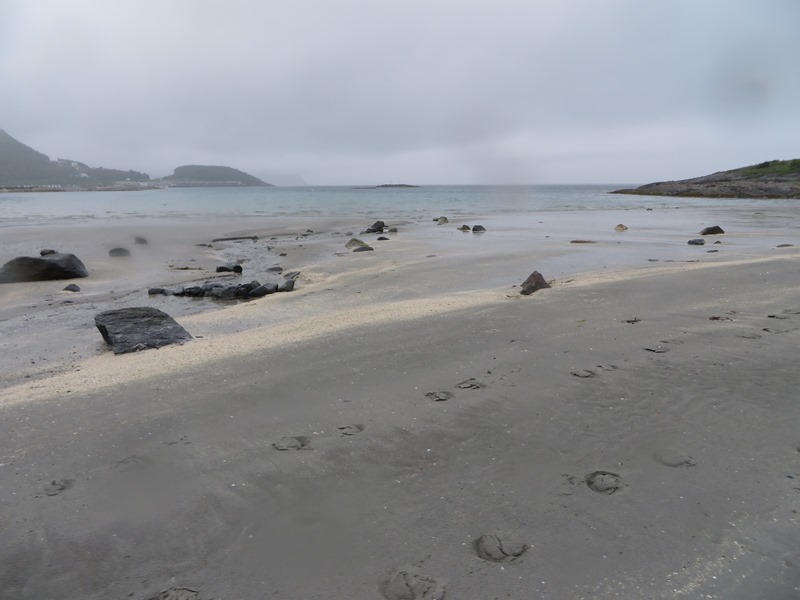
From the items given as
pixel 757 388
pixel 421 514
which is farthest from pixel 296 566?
pixel 757 388

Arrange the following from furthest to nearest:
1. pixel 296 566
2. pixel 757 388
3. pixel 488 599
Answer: pixel 757 388 < pixel 296 566 < pixel 488 599

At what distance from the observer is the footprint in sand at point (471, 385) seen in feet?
14.5

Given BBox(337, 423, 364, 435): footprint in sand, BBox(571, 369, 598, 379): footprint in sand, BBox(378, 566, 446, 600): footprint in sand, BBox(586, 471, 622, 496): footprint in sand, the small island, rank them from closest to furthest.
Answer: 1. BBox(378, 566, 446, 600): footprint in sand
2. BBox(586, 471, 622, 496): footprint in sand
3. BBox(337, 423, 364, 435): footprint in sand
4. BBox(571, 369, 598, 379): footprint in sand
5. the small island

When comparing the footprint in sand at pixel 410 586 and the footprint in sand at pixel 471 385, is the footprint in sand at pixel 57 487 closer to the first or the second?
the footprint in sand at pixel 410 586

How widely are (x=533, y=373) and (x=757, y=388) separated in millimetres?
1730

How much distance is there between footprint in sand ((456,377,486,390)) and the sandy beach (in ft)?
0.11

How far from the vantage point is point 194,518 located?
2.84 metres

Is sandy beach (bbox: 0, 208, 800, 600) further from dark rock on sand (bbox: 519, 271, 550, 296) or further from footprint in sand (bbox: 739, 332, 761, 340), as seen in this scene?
dark rock on sand (bbox: 519, 271, 550, 296)

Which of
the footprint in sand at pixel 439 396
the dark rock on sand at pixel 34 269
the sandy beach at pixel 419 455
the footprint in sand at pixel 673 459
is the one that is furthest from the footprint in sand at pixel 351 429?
the dark rock on sand at pixel 34 269

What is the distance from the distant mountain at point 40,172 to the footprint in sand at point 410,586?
184 metres

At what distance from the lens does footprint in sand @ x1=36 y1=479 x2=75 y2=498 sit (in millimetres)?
3076

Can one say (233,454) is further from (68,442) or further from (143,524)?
(68,442)

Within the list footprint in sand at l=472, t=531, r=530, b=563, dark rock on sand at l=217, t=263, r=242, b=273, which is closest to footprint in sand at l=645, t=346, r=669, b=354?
footprint in sand at l=472, t=531, r=530, b=563

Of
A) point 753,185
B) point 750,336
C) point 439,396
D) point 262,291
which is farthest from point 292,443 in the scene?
point 753,185
